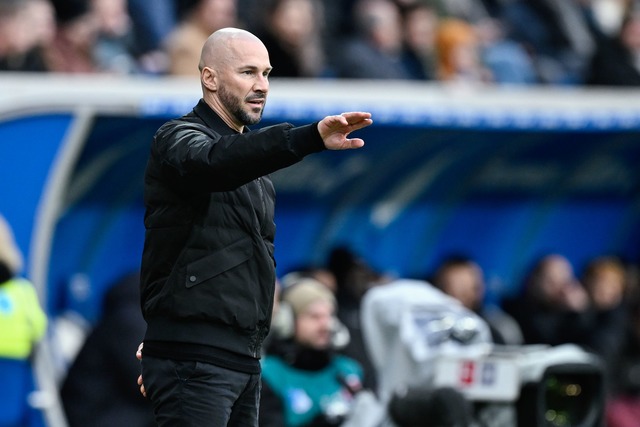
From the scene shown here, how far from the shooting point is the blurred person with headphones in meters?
8.11

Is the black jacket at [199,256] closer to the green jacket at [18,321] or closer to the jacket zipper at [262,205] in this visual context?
the jacket zipper at [262,205]

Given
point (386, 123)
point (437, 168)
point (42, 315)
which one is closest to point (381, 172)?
point (437, 168)

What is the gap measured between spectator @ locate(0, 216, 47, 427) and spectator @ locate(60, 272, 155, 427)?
0.83 feet

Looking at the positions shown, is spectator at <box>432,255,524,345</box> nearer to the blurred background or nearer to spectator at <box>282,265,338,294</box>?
the blurred background

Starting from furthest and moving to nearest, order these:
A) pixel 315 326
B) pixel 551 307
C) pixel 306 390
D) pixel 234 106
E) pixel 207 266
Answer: pixel 551 307 → pixel 315 326 → pixel 306 390 → pixel 234 106 → pixel 207 266

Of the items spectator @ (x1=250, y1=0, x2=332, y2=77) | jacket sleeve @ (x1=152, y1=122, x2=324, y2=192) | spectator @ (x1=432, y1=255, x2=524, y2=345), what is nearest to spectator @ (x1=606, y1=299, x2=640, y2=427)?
spectator @ (x1=432, y1=255, x2=524, y2=345)

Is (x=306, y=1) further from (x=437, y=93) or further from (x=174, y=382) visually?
(x=174, y=382)

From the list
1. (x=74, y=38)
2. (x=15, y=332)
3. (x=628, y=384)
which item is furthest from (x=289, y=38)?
(x=628, y=384)

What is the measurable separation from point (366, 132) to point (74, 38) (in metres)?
2.02

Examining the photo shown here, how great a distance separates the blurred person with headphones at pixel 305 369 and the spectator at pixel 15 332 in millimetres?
1199

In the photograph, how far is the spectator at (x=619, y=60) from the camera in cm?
1259

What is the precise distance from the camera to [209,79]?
16.2 feet

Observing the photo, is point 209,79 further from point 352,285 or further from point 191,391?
point 352,285

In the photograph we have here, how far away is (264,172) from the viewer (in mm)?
4594
